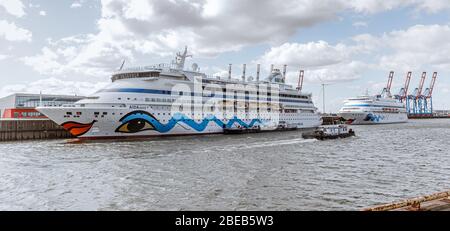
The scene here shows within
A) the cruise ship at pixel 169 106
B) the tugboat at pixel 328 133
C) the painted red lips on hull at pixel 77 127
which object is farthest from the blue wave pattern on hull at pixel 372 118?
the painted red lips on hull at pixel 77 127

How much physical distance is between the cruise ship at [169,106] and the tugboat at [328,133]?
13931 millimetres

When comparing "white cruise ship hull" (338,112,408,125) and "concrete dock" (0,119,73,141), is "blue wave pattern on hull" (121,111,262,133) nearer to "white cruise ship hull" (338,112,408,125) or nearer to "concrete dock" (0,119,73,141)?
"concrete dock" (0,119,73,141)

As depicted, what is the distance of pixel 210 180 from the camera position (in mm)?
17562

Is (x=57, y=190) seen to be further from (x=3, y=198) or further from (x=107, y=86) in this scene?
(x=107, y=86)

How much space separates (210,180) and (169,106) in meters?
28.3

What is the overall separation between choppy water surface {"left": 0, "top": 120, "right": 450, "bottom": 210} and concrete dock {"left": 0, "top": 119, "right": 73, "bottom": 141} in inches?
662

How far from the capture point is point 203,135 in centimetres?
4791

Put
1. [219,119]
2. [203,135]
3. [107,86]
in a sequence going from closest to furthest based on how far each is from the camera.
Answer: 1. [107,86]
2. [203,135]
3. [219,119]

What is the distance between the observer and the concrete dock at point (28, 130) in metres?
41.8

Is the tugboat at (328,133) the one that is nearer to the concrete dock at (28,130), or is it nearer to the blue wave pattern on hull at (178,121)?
the blue wave pattern on hull at (178,121)
